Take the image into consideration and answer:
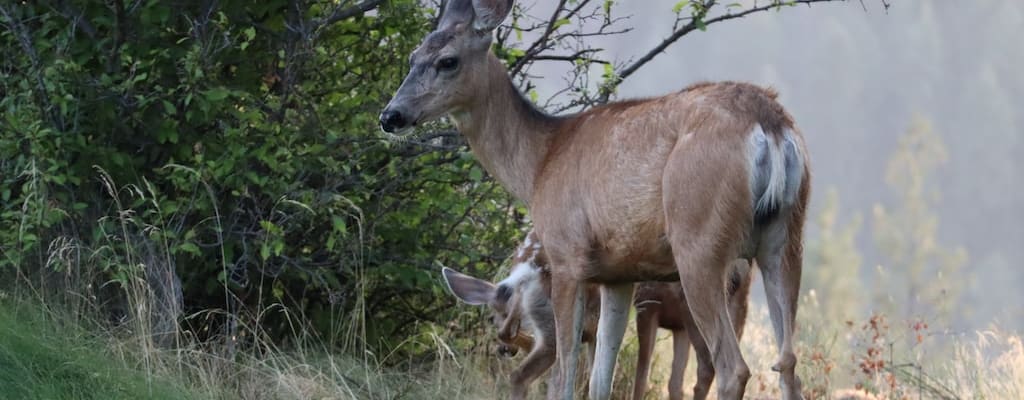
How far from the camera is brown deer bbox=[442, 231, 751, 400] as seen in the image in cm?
889

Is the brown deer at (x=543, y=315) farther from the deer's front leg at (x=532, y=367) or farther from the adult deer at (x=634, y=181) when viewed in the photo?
the adult deer at (x=634, y=181)

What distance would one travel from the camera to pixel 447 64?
26.8 ft

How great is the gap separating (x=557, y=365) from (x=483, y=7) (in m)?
1.99

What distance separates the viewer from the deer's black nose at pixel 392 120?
7.97 meters

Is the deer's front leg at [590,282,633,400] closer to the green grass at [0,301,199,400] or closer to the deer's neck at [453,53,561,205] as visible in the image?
the deer's neck at [453,53,561,205]

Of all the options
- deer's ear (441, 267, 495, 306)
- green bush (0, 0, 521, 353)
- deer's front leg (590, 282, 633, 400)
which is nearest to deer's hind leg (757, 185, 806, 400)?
deer's front leg (590, 282, 633, 400)

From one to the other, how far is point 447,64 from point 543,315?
1714 millimetres

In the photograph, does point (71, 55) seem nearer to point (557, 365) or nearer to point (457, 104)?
point (457, 104)

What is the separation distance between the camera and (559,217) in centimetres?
771

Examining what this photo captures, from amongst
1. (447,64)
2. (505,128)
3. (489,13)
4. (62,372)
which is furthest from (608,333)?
(62,372)

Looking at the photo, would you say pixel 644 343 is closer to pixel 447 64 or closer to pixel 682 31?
pixel 682 31

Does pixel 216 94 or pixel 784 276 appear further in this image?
pixel 216 94

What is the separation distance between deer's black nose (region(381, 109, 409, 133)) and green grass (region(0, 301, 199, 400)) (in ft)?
5.54

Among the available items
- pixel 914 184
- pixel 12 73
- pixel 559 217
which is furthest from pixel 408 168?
pixel 914 184
